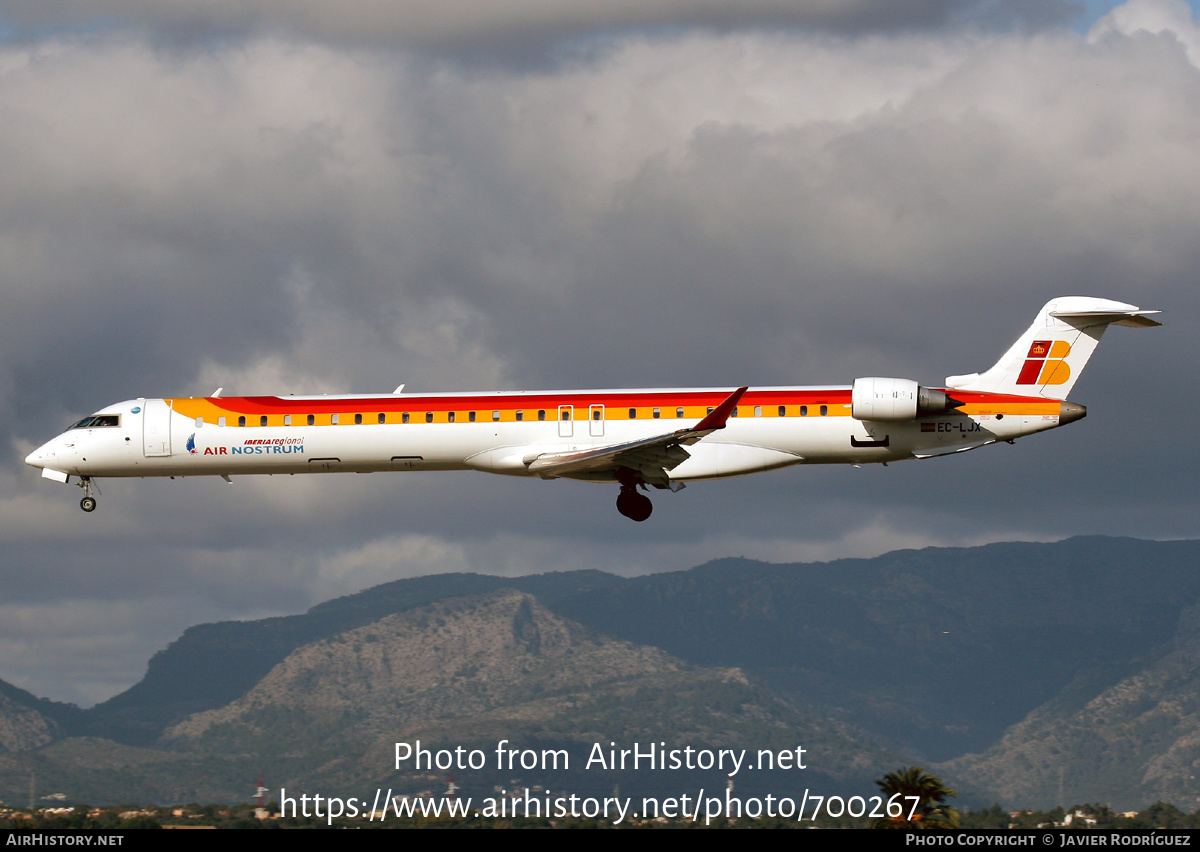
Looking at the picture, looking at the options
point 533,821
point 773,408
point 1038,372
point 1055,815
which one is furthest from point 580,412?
point 1055,815

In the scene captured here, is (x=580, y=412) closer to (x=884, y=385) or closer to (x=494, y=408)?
(x=494, y=408)

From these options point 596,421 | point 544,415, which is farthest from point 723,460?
point 544,415

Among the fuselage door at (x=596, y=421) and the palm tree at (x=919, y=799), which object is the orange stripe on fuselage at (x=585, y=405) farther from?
the palm tree at (x=919, y=799)

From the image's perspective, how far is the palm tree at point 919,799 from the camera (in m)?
65.9

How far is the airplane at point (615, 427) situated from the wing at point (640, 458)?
0.24 feet

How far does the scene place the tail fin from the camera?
47844 mm

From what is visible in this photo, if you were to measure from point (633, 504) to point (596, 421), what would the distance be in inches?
126

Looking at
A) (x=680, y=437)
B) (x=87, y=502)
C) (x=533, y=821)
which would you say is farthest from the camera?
(x=533, y=821)

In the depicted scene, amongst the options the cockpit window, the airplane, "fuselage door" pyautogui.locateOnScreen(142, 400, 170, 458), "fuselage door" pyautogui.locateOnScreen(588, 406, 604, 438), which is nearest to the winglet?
the airplane

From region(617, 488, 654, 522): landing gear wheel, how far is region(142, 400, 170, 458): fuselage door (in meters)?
14.7

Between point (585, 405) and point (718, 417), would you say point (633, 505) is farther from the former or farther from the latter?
point (718, 417)
